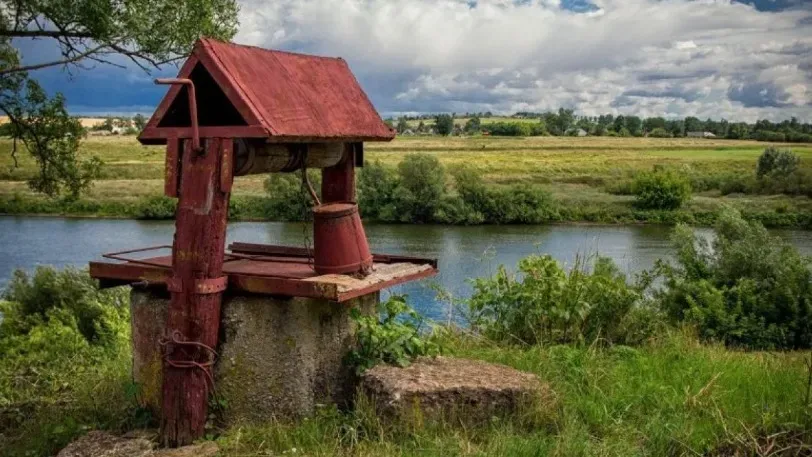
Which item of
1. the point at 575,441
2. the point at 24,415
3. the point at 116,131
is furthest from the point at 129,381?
the point at 116,131

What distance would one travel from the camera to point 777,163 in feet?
188

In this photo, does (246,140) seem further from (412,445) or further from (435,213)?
(435,213)

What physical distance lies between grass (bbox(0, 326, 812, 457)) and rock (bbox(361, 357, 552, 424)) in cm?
8

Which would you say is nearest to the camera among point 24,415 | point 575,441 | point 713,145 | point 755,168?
point 575,441

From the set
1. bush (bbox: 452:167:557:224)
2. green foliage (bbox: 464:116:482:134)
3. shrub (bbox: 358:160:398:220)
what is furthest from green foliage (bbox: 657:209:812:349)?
green foliage (bbox: 464:116:482:134)

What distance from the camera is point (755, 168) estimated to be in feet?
197

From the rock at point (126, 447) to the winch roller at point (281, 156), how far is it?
1696 millimetres

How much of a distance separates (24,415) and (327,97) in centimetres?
374

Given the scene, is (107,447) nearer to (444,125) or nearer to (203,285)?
(203,285)

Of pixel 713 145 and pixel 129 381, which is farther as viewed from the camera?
pixel 713 145

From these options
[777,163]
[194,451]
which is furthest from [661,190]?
[194,451]

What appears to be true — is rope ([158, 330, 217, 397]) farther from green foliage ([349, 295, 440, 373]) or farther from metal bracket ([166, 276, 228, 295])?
green foliage ([349, 295, 440, 373])

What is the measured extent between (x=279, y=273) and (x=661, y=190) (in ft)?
156

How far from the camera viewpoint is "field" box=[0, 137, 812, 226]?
46.2m
